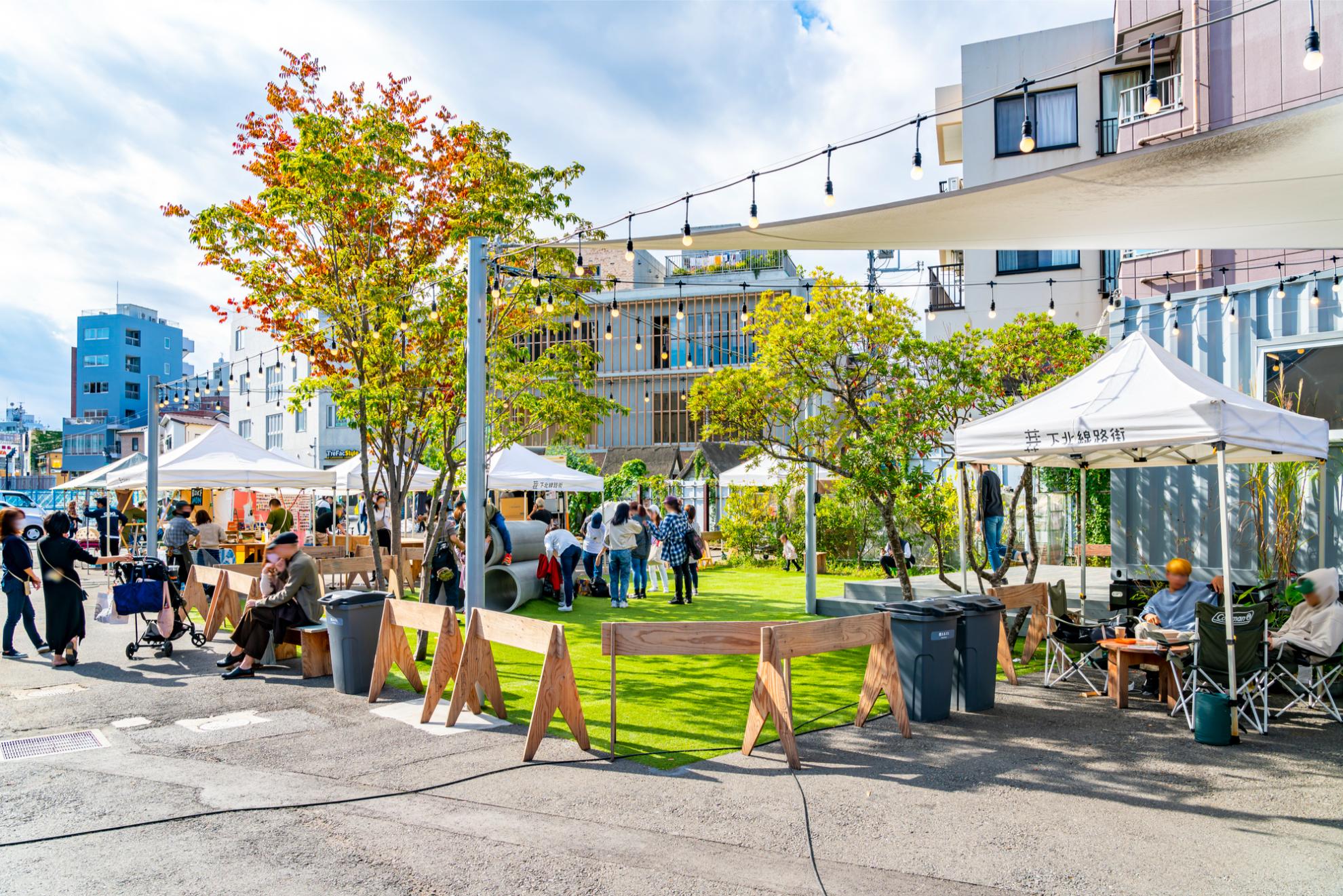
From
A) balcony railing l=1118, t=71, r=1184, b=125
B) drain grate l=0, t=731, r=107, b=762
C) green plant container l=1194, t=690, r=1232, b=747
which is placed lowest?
drain grate l=0, t=731, r=107, b=762

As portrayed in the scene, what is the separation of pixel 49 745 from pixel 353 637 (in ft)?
7.69

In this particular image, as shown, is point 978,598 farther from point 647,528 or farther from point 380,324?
point 647,528

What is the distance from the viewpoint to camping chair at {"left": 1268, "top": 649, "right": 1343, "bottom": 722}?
7.23 meters

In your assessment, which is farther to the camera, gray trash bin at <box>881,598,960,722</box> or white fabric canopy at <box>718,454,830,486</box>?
white fabric canopy at <box>718,454,830,486</box>

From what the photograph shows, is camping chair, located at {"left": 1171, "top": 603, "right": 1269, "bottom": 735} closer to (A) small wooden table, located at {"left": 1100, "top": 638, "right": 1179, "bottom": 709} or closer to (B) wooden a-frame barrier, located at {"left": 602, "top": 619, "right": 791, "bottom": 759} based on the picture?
(A) small wooden table, located at {"left": 1100, "top": 638, "right": 1179, "bottom": 709}

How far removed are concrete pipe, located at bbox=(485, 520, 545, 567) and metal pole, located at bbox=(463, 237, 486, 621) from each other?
588cm

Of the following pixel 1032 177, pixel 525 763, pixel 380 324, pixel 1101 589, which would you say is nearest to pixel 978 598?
pixel 1032 177

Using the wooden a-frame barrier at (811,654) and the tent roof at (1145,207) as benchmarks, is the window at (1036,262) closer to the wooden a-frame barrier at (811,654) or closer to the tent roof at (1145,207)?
the tent roof at (1145,207)

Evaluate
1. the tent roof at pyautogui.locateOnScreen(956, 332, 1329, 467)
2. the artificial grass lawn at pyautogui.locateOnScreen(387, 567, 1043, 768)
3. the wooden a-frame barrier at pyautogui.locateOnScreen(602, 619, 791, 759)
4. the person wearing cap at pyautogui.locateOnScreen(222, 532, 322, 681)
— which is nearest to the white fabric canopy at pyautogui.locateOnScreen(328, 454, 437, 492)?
the artificial grass lawn at pyautogui.locateOnScreen(387, 567, 1043, 768)

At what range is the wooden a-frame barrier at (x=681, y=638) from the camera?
647 cm

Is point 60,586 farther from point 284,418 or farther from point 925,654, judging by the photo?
point 284,418

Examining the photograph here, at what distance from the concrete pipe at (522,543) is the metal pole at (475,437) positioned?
5.88m

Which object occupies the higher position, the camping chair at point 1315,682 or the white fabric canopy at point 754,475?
the white fabric canopy at point 754,475

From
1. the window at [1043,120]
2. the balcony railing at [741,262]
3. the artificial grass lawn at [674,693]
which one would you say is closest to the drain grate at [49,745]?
the artificial grass lawn at [674,693]
